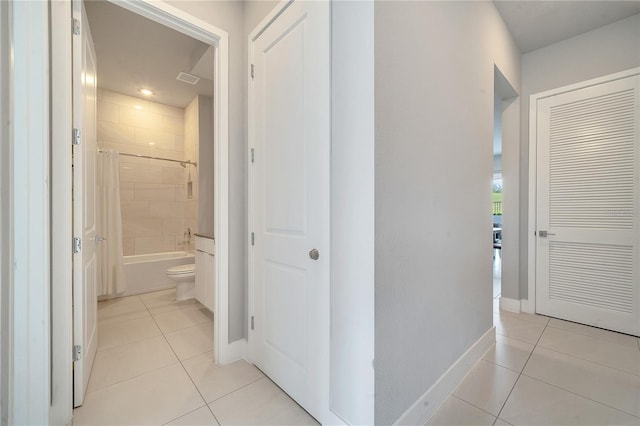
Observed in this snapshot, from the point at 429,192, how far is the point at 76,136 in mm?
1913

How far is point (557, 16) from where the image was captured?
90.5 inches

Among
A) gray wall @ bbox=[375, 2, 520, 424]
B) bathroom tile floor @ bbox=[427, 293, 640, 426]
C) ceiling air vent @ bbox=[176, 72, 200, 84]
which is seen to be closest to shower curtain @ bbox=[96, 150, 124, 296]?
ceiling air vent @ bbox=[176, 72, 200, 84]

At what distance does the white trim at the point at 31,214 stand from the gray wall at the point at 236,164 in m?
0.93

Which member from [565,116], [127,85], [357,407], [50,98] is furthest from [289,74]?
[127,85]

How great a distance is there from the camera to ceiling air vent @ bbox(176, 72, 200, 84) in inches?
121

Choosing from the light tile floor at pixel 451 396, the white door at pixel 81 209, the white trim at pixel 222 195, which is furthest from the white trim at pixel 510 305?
the white door at pixel 81 209

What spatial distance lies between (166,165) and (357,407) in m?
4.33

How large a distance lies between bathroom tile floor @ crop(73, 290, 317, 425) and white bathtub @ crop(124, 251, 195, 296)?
967 mm

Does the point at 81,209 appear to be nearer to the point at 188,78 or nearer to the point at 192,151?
the point at 188,78

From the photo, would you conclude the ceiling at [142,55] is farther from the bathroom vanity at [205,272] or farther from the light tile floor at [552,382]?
the light tile floor at [552,382]

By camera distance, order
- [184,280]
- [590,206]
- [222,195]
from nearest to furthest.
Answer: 1. [222,195]
2. [590,206]
3. [184,280]

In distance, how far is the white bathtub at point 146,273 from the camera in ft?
11.0

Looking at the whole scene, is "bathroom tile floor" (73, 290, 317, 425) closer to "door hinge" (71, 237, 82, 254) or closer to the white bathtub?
"door hinge" (71, 237, 82, 254)

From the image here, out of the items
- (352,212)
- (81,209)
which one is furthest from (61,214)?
(352,212)
